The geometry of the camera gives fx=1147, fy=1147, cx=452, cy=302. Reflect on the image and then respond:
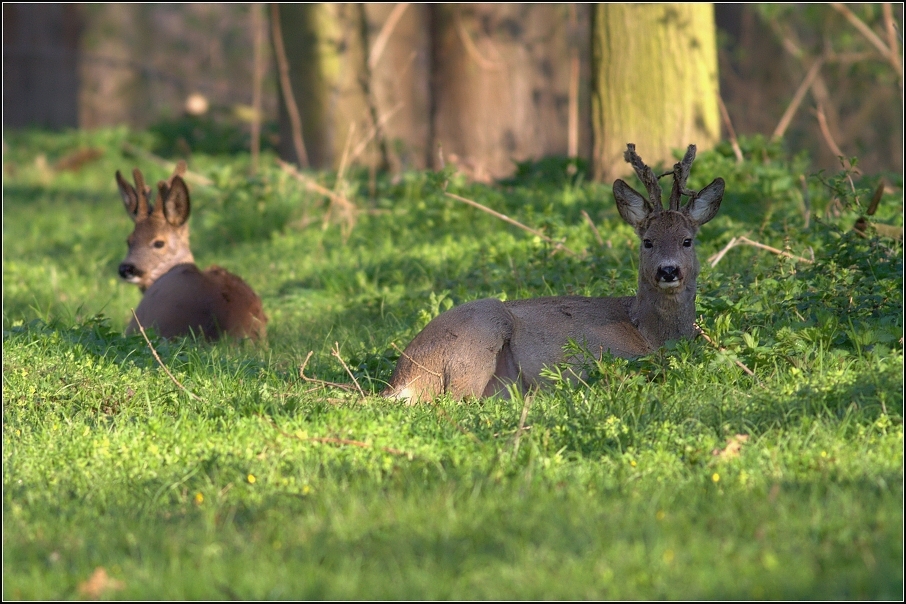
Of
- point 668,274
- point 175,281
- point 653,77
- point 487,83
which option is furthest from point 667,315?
point 487,83

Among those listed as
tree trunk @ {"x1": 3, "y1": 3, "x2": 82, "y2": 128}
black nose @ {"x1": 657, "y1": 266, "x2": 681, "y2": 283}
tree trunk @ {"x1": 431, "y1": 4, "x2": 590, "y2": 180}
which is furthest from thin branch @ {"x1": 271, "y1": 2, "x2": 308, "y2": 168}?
tree trunk @ {"x1": 3, "y1": 3, "x2": 82, "y2": 128}

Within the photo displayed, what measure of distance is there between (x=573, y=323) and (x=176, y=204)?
178 inches

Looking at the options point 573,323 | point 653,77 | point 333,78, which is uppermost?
point 333,78

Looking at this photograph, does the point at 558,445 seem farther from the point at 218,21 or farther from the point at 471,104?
the point at 218,21

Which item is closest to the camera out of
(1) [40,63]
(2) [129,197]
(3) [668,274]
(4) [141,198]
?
(3) [668,274]

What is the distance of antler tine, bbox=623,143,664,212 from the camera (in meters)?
6.06

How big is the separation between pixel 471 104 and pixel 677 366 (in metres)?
9.91

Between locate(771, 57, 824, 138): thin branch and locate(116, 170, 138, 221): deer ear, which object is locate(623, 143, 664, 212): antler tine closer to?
locate(771, 57, 824, 138): thin branch

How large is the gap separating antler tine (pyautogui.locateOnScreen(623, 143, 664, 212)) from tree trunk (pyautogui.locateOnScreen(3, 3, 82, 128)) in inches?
771

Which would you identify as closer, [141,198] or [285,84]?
[141,198]

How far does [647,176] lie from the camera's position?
20.1 feet

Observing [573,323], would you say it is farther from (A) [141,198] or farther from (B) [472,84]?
(B) [472,84]

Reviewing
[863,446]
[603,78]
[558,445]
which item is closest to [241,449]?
[558,445]

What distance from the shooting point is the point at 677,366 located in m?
5.50
